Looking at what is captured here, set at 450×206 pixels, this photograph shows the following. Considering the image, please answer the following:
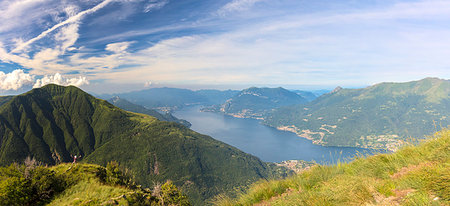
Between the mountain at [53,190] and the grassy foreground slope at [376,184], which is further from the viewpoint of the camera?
the mountain at [53,190]

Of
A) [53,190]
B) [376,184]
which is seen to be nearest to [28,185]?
[53,190]

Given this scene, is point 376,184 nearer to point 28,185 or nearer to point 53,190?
point 53,190

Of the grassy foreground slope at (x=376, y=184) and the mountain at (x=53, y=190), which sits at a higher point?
the grassy foreground slope at (x=376, y=184)

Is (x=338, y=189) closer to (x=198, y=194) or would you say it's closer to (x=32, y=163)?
(x=32, y=163)

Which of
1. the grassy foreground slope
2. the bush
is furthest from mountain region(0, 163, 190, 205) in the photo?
the grassy foreground slope

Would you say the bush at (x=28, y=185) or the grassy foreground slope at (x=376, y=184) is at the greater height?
the grassy foreground slope at (x=376, y=184)

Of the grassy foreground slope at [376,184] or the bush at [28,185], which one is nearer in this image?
the grassy foreground slope at [376,184]

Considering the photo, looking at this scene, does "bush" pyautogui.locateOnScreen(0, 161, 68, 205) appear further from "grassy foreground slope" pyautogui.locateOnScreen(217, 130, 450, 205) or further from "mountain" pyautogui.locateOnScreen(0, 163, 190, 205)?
"grassy foreground slope" pyautogui.locateOnScreen(217, 130, 450, 205)

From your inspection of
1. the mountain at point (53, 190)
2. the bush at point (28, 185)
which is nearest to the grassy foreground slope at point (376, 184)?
the mountain at point (53, 190)

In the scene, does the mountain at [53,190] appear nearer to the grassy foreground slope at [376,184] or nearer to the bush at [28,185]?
the bush at [28,185]
